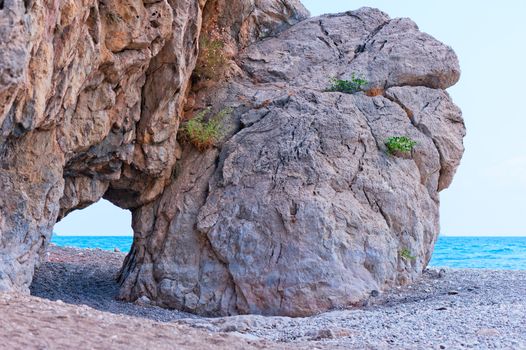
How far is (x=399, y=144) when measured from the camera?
45.9 feet

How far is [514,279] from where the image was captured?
14.6 metres

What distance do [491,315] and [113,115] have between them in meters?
7.29

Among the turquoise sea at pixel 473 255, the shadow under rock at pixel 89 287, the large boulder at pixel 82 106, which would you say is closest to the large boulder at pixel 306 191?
the shadow under rock at pixel 89 287

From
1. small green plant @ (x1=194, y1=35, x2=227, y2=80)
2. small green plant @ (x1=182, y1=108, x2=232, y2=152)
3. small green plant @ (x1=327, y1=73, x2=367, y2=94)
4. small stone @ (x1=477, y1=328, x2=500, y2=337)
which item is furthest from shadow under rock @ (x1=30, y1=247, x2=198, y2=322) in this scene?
small green plant @ (x1=327, y1=73, x2=367, y2=94)

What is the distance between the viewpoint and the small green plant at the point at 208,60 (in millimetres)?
14938

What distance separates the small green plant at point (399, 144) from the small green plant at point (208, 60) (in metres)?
4.10

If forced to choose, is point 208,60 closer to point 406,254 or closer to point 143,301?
point 143,301

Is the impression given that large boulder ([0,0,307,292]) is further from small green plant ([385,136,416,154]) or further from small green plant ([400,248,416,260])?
small green plant ([400,248,416,260])

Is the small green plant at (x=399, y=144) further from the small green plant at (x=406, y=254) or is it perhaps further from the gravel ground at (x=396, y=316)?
the gravel ground at (x=396, y=316)

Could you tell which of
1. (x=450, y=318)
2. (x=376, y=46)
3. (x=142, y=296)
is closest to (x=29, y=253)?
(x=142, y=296)

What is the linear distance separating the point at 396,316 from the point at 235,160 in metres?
5.02

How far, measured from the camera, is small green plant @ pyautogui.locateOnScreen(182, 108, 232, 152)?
1423 cm

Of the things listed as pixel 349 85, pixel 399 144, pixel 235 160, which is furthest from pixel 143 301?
pixel 349 85

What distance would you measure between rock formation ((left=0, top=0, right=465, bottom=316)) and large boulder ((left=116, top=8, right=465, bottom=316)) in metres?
0.03
